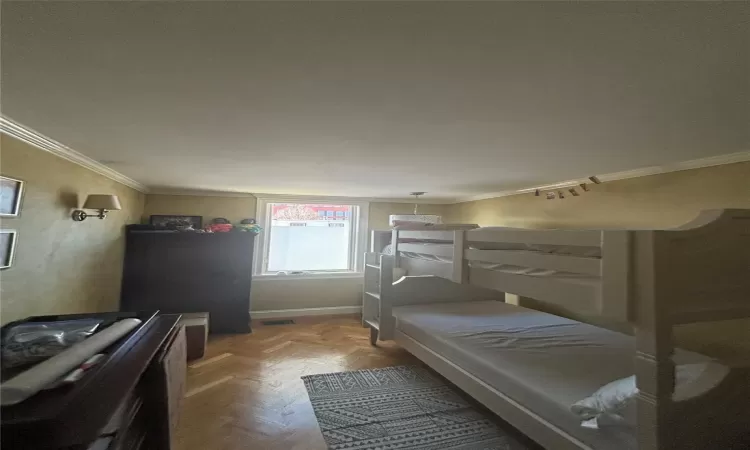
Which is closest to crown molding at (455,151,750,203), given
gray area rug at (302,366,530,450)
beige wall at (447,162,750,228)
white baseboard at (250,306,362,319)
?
beige wall at (447,162,750,228)

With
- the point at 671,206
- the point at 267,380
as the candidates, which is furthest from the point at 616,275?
the point at 267,380

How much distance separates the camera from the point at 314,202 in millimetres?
5016

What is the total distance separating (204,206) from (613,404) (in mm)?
4651

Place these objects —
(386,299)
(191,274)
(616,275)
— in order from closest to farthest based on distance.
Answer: (616,275), (386,299), (191,274)

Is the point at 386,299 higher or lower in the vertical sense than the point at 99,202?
lower

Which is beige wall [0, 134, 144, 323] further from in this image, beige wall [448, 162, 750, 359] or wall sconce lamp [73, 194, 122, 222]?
beige wall [448, 162, 750, 359]

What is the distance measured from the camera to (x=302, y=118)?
158cm

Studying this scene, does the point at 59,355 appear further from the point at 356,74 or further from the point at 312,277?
the point at 312,277

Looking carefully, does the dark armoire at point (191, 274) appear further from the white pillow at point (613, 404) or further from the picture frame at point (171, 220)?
the white pillow at point (613, 404)

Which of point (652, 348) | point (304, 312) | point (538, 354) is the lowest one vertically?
point (304, 312)

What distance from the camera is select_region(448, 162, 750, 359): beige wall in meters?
2.10

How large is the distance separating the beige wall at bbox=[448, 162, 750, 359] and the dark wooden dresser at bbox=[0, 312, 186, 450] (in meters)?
3.25

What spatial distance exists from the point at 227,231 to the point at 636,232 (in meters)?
4.12

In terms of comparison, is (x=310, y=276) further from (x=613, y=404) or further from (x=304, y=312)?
(x=613, y=404)
